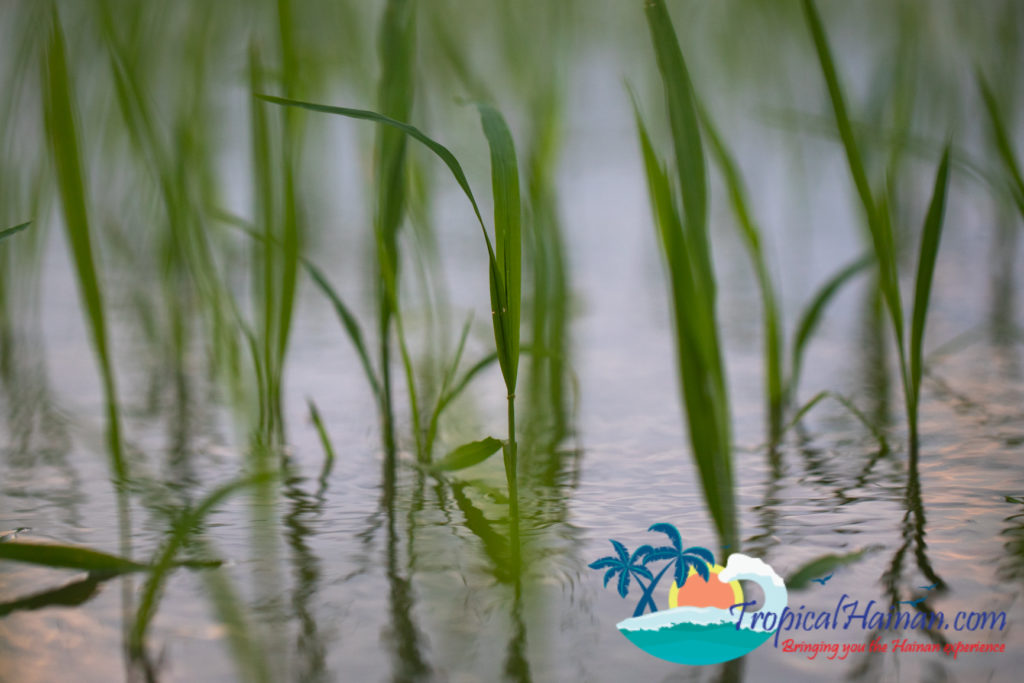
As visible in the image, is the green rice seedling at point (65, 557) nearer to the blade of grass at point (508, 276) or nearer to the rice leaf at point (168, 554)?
the rice leaf at point (168, 554)

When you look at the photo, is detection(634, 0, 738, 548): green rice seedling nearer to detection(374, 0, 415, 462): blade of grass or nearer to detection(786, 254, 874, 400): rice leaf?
detection(374, 0, 415, 462): blade of grass

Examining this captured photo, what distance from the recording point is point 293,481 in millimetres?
632

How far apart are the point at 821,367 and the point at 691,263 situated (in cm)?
49

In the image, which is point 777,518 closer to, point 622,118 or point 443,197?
point 443,197

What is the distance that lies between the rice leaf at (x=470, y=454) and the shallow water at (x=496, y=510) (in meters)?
0.03

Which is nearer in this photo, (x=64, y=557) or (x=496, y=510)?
(x=64, y=557)

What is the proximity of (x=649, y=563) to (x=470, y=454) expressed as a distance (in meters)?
0.12

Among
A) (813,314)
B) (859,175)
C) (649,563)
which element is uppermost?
(859,175)

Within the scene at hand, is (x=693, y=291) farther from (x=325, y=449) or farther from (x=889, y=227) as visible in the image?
(x=325, y=449)

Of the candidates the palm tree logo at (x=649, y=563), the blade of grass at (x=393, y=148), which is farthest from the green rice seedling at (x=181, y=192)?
the palm tree logo at (x=649, y=563)

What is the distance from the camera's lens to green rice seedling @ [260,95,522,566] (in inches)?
18.0

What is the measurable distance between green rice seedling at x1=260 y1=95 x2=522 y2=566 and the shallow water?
0.07 metres

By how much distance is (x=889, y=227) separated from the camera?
60 centimetres

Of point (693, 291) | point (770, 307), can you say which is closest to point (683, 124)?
point (693, 291)
